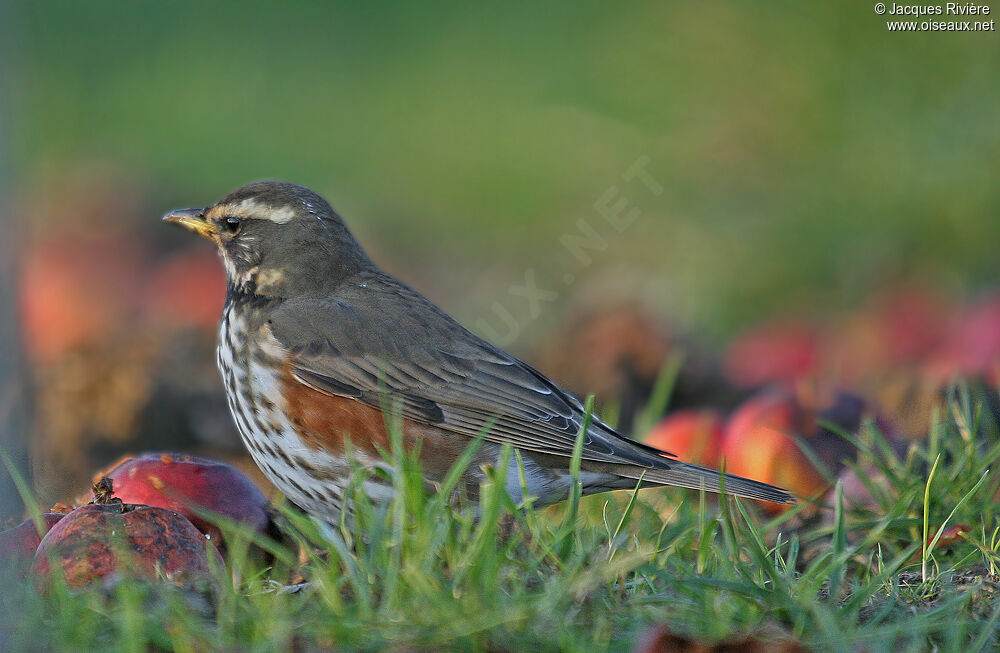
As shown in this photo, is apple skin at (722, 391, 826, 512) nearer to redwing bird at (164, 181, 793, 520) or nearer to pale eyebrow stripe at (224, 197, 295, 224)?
redwing bird at (164, 181, 793, 520)

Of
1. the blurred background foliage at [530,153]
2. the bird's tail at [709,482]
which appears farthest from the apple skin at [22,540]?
the blurred background foliage at [530,153]

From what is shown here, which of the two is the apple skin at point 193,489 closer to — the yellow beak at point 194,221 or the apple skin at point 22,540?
the apple skin at point 22,540

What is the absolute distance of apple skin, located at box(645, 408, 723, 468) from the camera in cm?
515

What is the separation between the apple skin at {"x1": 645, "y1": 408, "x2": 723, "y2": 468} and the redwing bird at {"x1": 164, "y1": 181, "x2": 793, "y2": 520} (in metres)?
0.62

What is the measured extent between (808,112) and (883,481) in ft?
18.7

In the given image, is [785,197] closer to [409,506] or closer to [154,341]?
[154,341]

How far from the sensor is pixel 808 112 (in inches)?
376

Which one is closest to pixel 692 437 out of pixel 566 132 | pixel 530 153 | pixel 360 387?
pixel 360 387

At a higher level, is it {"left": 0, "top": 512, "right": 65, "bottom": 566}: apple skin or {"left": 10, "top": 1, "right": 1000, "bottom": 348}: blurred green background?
{"left": 10, "top": 1, "right": 1000, "bottom": 348}: blurred green background

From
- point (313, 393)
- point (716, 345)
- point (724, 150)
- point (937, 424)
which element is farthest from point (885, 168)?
point (313, 393)

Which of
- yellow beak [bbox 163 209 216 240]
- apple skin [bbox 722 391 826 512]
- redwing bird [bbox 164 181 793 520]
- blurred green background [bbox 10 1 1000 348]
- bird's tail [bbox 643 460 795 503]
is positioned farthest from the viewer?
blurred green background [bbox 10 1 1000 348]

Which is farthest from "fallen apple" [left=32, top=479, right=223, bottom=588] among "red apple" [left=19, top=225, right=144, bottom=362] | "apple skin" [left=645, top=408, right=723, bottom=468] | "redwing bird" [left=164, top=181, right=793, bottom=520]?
"red apple" [left=19, top=225, right=144, bottom=362]

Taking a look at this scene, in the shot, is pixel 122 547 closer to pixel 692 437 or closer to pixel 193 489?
pixel 193 489

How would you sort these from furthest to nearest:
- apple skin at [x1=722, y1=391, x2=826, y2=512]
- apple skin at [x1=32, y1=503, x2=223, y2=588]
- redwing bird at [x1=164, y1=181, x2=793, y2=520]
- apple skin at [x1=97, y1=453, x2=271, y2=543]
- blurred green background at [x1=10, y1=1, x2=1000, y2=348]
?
blurred green background at [x1=10, y1=1, x2=1000, y2=348] → apple skin at [x1=722, y1=391, x2=826, y2=512] → redwing bird at [x1=164, y1=181, x2=793, y2=520] → apple skin at [x1=97, y1=453, x2=271, y2=543] → apple skin at [x1=32, y1=503, x2=223, y2=588]
